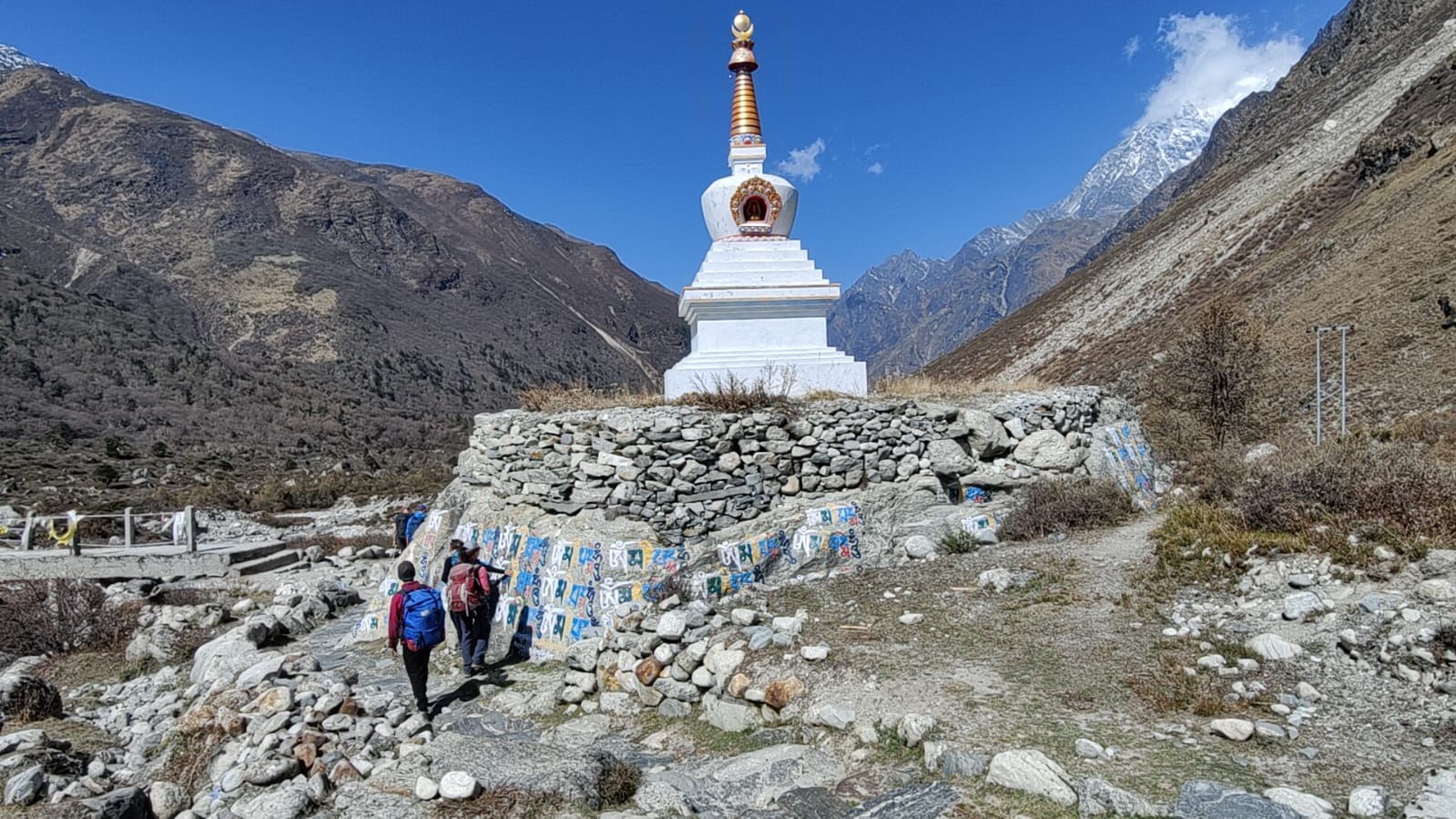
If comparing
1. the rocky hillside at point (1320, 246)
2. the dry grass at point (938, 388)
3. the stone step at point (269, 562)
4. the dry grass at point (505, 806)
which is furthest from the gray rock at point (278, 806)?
the rocky hillside at point (1320, 246)

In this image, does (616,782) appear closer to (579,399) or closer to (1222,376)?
(579,399)

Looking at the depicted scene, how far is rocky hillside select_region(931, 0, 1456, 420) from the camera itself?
106 ft

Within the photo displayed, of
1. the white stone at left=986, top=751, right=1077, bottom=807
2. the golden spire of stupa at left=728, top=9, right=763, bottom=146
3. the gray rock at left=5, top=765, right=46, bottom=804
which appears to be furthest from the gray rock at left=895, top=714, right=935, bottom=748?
the golden spire of stupa at left=728, top=9, right=763, bottom=146

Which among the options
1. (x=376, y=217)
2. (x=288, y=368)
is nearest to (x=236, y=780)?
(x=288, y=368)

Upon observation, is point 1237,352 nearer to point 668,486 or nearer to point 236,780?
point 668,486

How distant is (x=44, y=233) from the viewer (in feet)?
299

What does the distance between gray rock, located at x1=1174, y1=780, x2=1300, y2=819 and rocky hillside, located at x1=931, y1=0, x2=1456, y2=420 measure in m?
26.2

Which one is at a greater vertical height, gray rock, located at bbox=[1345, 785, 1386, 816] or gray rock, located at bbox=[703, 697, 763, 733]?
gray rock, located at bbox=[1345, 785, 1386, 816]

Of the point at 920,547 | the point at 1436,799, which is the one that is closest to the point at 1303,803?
the point at 1436,799

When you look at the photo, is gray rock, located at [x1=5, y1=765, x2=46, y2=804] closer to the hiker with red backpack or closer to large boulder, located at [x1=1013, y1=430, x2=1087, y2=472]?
the hiker with red backpack

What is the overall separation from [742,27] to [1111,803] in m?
14.7

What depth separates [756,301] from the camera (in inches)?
548

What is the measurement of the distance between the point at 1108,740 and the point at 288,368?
269ft

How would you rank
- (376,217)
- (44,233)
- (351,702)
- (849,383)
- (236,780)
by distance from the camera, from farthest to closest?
(376,217) < (44,233) < (849,383) < (351,702) < (236,780)
